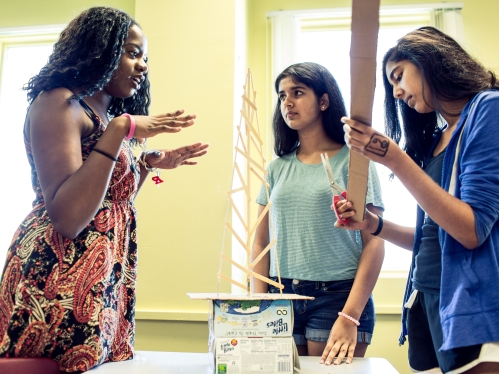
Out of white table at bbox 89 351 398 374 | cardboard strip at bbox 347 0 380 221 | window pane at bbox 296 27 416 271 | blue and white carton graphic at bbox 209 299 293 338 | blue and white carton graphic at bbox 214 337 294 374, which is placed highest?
window pane at bbox 296 27 416 271

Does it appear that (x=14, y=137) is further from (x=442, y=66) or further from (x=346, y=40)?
(x=442, y=66)

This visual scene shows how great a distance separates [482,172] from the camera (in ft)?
2.98

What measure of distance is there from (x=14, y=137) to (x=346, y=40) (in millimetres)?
2267

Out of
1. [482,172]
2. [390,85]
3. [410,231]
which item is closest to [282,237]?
[410,231]

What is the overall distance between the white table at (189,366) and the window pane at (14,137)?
7.38 feet

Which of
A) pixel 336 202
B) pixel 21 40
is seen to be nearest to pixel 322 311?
pixel 336 202

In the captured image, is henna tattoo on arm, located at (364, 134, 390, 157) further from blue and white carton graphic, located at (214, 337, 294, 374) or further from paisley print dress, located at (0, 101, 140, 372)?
paisley print dress, located at (0, 101, 140, 372)

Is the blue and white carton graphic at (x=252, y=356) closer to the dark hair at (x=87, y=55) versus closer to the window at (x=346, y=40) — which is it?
the dark hair at (x=87, y=55)

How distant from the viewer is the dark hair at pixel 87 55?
108 centimetres

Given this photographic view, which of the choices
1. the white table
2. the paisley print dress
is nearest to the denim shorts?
the white table

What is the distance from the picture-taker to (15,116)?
3.15 m

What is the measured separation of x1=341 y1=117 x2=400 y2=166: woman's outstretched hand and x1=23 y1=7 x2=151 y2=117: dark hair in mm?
598

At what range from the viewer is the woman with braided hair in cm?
97

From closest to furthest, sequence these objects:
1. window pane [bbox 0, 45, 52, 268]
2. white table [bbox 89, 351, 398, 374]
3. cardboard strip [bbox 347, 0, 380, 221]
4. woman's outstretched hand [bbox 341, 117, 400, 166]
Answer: cardboard strip [bbox 347, 0, 380, 221]
woman's outstretched hand [bbox 341, 117, 400, 166]
white table [bbox 89, 351, 398, 374]
window pane [bbox 0, 45, 52, 268]
